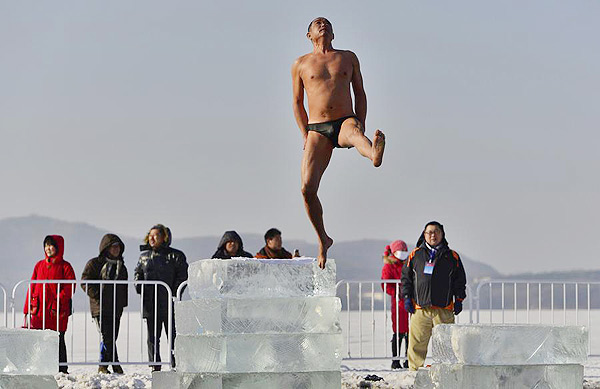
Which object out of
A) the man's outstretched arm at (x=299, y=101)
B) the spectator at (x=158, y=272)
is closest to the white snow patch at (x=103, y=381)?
the spectator at (x=158, y=272)

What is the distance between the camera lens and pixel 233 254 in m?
15.4

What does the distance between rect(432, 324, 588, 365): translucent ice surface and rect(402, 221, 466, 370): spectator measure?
475cm

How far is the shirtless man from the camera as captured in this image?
11070mm

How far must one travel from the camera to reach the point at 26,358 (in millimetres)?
10227

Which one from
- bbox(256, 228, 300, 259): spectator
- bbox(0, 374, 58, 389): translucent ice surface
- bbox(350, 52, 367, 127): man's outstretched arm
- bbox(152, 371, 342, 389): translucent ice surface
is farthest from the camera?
bbox(256, 228, 300, 259): spectator

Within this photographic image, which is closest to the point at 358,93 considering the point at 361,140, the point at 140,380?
the point at 361,140

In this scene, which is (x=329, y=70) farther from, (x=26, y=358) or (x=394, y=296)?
(x=394, y=296)

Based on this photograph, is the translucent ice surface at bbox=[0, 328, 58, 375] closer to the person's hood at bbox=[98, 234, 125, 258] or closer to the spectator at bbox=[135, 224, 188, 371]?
the spectator at bbox=[135, 224, 188, 371]

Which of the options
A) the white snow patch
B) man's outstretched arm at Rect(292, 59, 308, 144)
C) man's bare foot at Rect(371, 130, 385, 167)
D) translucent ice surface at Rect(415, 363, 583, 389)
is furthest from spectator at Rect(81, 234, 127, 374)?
translucent ice surface at Rect(415, 363, 583, 389)

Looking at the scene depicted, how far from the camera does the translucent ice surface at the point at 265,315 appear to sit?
10.4 m

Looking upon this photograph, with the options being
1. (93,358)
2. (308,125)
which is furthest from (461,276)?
(93,358)

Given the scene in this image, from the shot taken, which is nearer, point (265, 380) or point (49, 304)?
point (265, 380)

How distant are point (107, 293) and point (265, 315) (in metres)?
5.75

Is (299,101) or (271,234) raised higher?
(299,101)
